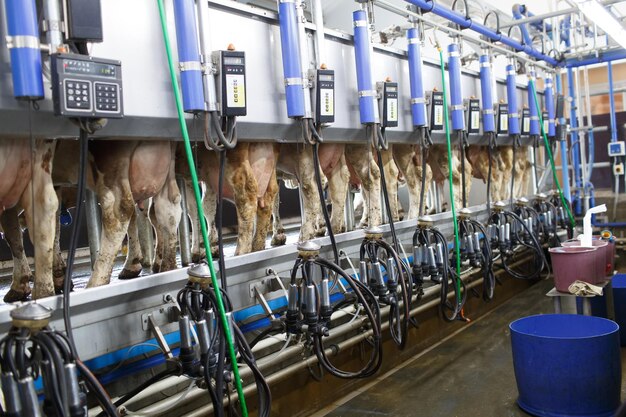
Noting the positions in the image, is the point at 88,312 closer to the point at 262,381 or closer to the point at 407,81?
the point at 262,381

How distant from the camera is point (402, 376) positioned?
143 inches

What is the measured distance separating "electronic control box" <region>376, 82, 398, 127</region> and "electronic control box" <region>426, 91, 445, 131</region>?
0.59 m

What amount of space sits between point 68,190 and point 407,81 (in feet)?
6.83

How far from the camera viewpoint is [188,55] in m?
2.05

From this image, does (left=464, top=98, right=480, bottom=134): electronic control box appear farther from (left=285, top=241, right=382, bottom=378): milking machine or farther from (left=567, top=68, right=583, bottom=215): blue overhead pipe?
(left=567, top=68, right=583, bottom=215): blue overhead pipe

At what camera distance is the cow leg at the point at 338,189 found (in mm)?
3566

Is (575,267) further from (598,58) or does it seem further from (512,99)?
(598,58)

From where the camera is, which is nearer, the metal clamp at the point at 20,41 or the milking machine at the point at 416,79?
the metal clamp at the point at 20,41

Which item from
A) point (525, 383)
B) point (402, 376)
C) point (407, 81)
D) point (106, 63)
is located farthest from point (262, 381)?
point (407, 81)

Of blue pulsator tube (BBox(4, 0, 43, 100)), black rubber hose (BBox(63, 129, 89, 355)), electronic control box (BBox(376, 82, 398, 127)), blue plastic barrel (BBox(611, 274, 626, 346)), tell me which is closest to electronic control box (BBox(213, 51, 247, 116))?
black rubber hose (BBox(63, 129, 89, 355))

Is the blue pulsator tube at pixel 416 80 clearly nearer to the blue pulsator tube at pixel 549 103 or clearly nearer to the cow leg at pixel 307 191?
the cow leg at pixel 307 191

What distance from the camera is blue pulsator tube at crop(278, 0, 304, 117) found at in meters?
2.45

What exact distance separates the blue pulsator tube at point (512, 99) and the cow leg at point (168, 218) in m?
3.17

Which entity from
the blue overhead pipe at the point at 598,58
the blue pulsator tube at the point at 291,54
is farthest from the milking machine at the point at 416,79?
the blue overhead pipe at the point at 598,58
